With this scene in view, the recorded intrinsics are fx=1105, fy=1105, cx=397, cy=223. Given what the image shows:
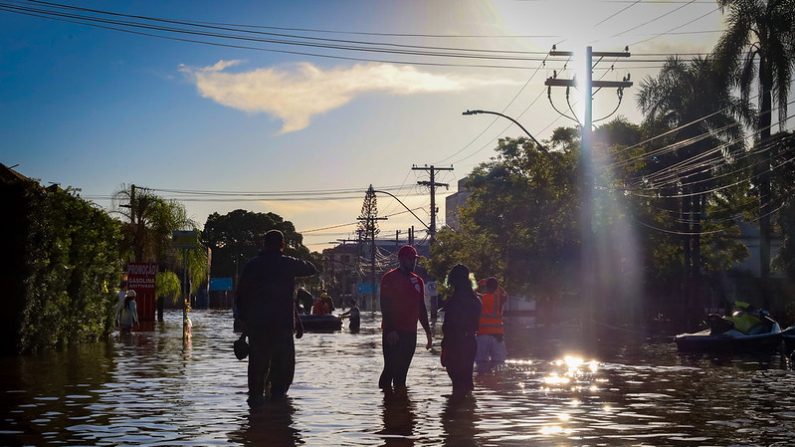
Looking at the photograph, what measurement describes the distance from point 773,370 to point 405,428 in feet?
38.4

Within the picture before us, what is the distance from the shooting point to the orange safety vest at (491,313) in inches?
706

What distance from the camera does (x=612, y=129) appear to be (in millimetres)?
60062

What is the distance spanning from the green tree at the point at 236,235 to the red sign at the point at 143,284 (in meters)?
78.2

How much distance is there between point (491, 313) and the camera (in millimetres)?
18172

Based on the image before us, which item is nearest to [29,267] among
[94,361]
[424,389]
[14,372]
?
[94,361]

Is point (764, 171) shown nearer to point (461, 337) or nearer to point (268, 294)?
point (461, 337)

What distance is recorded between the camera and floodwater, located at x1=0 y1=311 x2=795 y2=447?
958cm

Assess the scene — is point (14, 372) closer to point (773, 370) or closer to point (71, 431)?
point (71, 431)

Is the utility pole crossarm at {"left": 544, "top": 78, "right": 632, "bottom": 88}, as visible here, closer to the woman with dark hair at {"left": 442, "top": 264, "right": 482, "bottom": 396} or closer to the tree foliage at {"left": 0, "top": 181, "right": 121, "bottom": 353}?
the tree foliage at {"left": 0, "top": 181, "right": 121, "bottom": 353}

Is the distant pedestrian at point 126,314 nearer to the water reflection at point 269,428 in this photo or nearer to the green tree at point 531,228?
the green tree at point 531,228

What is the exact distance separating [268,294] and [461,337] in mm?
2837

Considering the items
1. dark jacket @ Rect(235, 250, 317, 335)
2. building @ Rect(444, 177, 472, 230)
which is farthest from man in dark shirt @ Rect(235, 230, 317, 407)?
building @ Rect(444, 177, 472, 230)

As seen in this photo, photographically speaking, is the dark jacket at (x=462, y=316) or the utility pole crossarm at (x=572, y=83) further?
the utility pole crossarm at (x=572, y=83)

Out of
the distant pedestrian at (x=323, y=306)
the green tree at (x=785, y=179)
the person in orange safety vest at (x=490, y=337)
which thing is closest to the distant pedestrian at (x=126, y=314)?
the distant pedestrian at (x=323, y=306)
